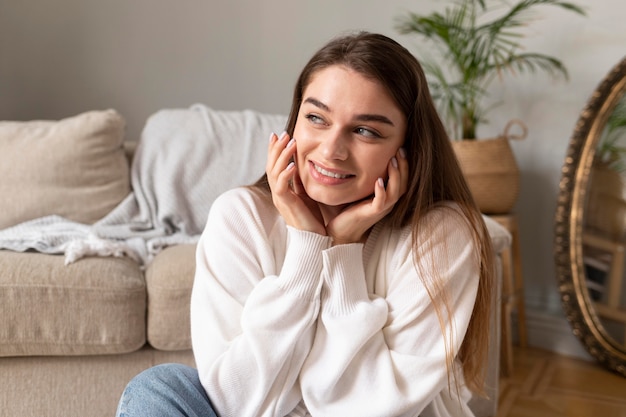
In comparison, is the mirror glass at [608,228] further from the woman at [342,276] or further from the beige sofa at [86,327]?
the woman at [342,276]

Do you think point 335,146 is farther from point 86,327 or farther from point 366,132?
point 86,327

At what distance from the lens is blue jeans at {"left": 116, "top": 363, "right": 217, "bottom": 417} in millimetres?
1200

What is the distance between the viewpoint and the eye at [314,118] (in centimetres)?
130

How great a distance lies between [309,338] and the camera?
1.29 meters

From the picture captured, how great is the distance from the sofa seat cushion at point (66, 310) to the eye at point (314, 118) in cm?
82

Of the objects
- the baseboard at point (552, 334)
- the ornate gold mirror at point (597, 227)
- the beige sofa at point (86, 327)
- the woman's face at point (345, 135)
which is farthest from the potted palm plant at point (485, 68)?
the woman's face at point (345, 135)

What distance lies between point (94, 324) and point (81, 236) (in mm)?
444

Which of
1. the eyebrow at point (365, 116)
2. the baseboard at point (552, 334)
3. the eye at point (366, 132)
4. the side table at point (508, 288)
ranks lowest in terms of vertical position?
the baseboard at point (552, 334)

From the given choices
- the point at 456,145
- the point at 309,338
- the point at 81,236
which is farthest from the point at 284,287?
the point at 456,145

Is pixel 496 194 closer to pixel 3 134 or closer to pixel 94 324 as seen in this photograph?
pixel 94 324

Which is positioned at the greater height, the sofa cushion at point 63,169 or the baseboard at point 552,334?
the sofa cushion at point 63,169

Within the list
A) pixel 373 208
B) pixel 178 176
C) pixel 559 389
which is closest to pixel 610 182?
pixel 559 389

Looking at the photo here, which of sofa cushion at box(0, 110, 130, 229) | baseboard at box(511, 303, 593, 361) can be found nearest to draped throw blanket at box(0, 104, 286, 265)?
sofa cushion at box(0, 110, 130, 229)

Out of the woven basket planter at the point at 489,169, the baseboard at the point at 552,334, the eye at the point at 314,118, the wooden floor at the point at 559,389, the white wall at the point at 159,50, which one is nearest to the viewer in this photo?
the eye at the point at 314,118
